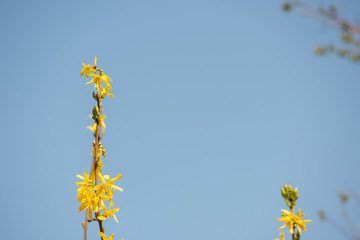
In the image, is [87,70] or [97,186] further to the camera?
[87,70]

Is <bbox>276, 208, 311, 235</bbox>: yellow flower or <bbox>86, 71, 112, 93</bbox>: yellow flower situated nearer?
<bbox>276, 208, 311, 235</bbox>: yellow flower

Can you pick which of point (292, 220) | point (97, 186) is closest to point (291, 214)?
point (292, 220)

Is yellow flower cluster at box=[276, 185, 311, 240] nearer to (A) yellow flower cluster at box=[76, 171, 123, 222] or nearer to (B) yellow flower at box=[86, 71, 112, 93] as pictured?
(A) yellow flower cluster at box=[76, 171, 123, 222]

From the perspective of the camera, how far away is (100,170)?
2299 millimetres

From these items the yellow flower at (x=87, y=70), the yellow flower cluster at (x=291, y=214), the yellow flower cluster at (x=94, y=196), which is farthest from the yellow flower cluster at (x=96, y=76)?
the yellow flower cluster at (x=291, y=214)

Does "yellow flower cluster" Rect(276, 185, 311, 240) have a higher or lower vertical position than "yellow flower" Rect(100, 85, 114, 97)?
lower

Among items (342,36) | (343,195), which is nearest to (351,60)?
(342,36)

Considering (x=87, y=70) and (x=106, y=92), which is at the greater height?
(x=87, y=70)

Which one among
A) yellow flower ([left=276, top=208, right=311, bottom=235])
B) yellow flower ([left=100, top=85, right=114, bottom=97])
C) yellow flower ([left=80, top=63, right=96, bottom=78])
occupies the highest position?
yellow flower ([left=80, top=63, right=96, bottom=78])

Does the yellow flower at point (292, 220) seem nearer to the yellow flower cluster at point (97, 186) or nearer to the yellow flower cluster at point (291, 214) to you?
the yellow flower cluster at point (291, 214)

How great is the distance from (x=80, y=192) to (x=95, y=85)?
109 cm

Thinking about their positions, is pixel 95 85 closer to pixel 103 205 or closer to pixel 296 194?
pixel 103 205

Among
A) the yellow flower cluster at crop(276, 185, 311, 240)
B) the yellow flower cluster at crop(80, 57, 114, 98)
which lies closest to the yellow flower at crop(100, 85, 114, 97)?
the yellow flower cluster at crop(80, 57, 114, 98)

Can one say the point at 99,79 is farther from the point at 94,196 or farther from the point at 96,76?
the point at 94,196
